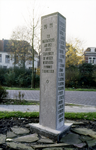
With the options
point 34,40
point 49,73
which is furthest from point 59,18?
point 34,40

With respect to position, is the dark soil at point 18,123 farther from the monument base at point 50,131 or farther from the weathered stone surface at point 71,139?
the weathered stone surface at point 71,139

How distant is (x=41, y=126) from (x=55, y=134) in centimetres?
51

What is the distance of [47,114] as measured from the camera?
3.91m

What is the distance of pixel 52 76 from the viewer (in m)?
3.77

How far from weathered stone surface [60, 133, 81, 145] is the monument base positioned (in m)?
0.11

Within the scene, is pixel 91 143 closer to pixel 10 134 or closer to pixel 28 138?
pixel 28 138

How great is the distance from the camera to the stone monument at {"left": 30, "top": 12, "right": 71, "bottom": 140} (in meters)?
3.71

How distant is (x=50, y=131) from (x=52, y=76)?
122 centimetres

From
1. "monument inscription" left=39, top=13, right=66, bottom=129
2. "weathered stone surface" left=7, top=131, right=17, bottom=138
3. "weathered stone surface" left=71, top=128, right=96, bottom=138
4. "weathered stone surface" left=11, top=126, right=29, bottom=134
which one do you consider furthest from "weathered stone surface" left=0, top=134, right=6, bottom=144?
"weathered stone surface" left=71, top=128, right=96, bottom=138

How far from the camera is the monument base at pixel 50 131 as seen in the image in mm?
3614

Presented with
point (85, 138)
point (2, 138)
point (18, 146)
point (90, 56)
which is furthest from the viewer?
point (90, 56)

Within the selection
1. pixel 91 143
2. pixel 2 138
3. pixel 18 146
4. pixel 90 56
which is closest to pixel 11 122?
pixel 2 138

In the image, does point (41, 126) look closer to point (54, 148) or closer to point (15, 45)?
point (54, 148)

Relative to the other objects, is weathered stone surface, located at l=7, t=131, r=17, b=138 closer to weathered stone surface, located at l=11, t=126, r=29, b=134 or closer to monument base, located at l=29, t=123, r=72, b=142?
weathered stone surface, located at l=11, t=126, r=29, b=134
